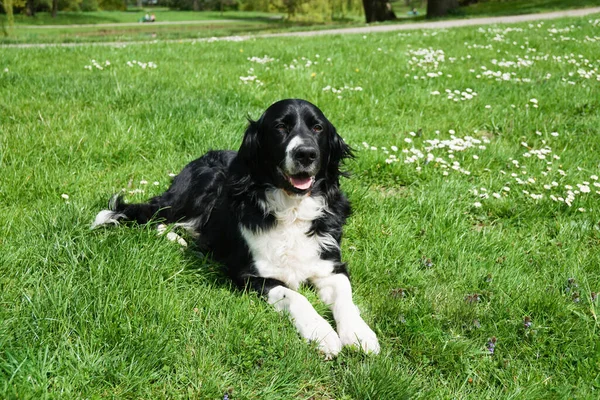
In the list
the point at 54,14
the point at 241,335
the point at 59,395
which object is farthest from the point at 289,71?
the point at 54,14

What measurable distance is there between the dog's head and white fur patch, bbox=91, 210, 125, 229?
958 mm

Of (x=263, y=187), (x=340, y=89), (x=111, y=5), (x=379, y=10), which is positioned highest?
(x=111, y=5)

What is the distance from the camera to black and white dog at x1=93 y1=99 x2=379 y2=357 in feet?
10.3

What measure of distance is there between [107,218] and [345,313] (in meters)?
1.76

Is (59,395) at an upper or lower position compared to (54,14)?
lower

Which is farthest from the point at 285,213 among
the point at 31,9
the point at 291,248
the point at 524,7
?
the point at 31,9

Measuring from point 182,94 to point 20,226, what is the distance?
3.48m

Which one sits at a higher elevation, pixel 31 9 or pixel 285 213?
pixel 31 9

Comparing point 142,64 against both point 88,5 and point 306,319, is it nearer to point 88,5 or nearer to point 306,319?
point 306,319

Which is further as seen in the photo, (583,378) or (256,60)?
(256,60)

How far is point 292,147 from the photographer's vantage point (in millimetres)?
3100

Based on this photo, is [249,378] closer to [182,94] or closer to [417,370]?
[417,370]

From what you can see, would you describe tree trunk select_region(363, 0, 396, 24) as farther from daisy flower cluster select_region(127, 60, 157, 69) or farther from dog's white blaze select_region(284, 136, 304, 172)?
dog's white blaze select_region(284, 136, 304, 172)

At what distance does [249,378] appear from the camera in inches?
91.2
